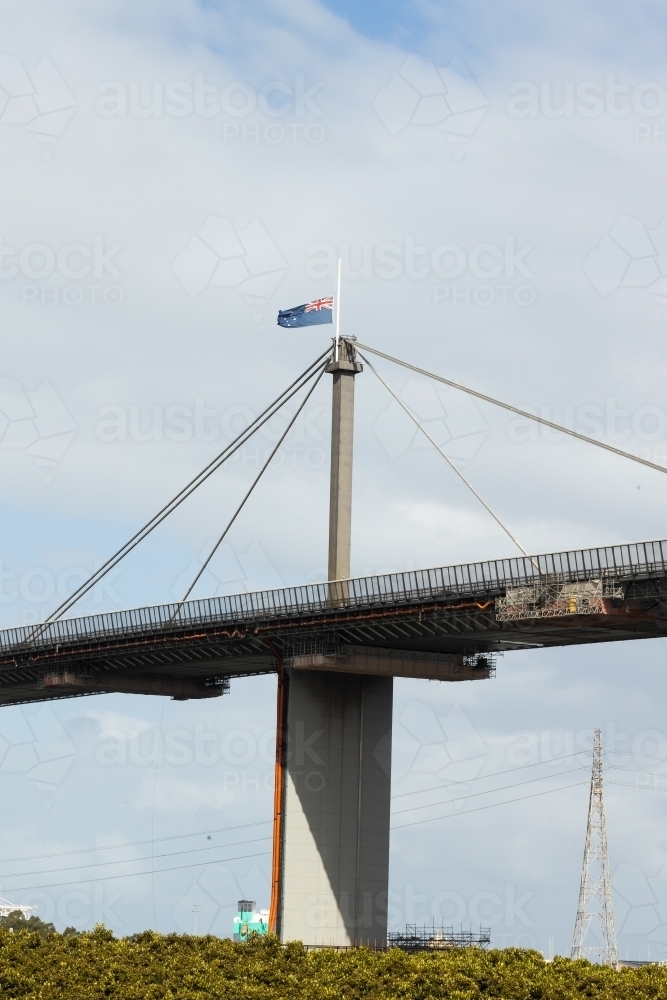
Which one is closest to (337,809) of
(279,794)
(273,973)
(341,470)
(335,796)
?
(335,796)

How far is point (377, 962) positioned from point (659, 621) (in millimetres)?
27149

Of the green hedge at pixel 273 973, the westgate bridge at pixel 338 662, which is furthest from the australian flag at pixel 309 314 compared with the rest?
the green hedge at pixel 273 973

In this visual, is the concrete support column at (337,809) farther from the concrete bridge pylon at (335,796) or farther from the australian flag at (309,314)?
the australian flag at (309,314)

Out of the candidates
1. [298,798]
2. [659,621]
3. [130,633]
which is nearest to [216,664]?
[130,633]

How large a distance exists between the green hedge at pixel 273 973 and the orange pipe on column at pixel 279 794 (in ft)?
95.2

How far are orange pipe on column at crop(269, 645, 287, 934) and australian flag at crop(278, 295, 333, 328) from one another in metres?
20.3

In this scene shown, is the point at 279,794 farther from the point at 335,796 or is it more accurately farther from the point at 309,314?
the point at 309,314

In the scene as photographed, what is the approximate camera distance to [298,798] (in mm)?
104500

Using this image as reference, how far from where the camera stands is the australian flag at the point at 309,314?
10750 cm

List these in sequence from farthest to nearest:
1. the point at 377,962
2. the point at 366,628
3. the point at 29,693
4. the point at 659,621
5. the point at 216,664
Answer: the point at 29,693, the point at 216,664, the point at 366,628, the point at 659,621, the point at 377,962

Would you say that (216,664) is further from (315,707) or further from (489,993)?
(489,993)

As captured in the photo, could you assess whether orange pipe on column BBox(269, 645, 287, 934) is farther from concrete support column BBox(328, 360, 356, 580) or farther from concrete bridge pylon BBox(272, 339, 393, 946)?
concrete support column BBox(328, 360, 356, 580)

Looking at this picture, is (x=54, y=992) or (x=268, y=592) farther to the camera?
(x=268, y=592)

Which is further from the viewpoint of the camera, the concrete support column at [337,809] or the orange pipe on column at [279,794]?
the concrete support column at [337,809]
